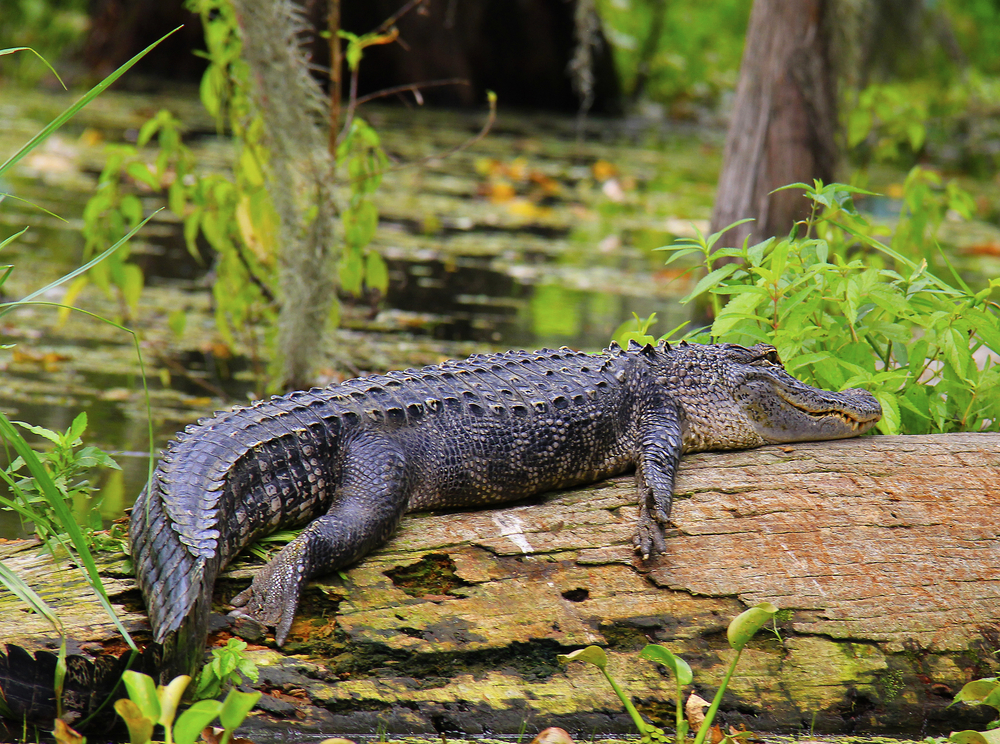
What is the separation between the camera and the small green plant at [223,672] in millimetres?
2018

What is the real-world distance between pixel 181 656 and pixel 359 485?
2.15 feet

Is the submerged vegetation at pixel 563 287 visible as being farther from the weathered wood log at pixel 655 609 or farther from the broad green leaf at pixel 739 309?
the weathered wood log at pixel 655 609

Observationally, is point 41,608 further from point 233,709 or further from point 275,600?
point 275,600


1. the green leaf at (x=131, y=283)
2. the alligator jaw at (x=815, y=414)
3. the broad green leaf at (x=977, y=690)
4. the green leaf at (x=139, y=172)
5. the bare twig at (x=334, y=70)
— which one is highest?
the bare twig at (x=334, y=70)

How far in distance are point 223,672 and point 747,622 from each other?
44.5 inches

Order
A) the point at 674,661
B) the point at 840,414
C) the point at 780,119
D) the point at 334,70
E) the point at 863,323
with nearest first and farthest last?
the point at 674,661 < the point at 840,414 < the point at 863,323 < the point at 334,70 < the point at 780,119

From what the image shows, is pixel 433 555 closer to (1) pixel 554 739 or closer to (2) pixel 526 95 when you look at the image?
(1) pixel 554 739

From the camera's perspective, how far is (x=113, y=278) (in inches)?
170

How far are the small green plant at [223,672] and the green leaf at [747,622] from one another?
104 centimetres

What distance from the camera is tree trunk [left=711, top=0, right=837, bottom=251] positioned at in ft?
16.0

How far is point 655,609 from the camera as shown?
2414mm

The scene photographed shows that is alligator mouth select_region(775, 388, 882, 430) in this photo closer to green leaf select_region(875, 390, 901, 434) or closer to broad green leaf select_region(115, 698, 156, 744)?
green leaf select_region(875, 390, 901, 434)

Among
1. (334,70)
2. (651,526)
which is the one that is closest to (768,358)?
(651,526)

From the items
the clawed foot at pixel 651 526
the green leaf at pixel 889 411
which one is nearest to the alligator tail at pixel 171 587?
the clawed foot at pixel 651 526
